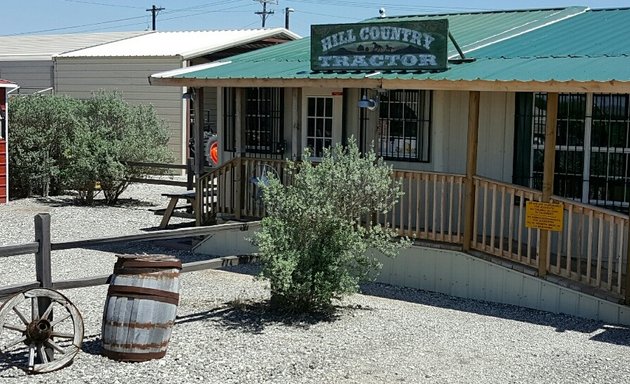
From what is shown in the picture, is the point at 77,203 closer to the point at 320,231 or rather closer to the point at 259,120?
the point at 259,120

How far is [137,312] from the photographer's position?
24.4 ft

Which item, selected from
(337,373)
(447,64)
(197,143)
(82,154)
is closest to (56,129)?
(82,154)

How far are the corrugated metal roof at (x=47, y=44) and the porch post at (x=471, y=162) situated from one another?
2056 centimetres

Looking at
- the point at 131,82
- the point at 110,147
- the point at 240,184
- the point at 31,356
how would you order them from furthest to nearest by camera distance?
the point at 131,82
the point at 110,147
the point at 240,184
the point at 31,356

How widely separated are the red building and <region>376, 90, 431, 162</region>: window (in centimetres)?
960

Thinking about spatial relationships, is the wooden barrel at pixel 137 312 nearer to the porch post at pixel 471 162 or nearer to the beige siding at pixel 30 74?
the porch post at pixel 471 162

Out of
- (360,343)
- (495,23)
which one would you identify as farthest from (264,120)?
(360,343)

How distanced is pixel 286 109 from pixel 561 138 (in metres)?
4.91

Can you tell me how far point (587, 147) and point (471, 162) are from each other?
57.2 inches

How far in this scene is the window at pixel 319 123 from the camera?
14047 millimetres

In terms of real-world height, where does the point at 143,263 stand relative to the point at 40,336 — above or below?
above

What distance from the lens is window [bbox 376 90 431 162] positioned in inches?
502

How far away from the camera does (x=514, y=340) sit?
8.73 metres

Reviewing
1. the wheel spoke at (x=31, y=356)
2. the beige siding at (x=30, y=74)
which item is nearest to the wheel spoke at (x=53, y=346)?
the wheel spoke at (x=31, y=356)
